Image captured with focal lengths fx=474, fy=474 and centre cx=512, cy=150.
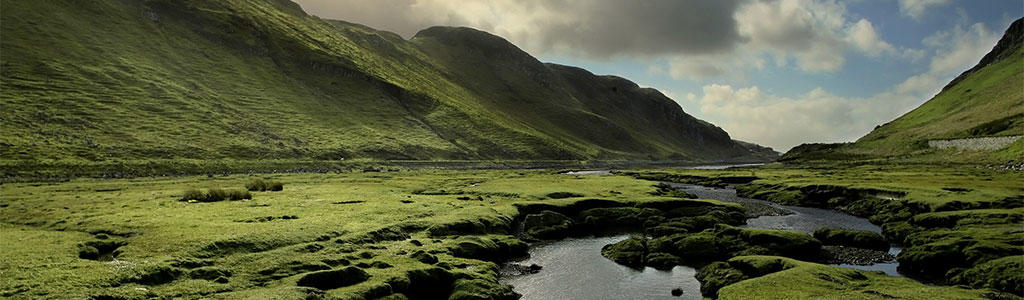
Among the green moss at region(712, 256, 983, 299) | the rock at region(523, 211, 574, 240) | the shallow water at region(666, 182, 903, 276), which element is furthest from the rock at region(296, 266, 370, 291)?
the shallow water at region(666, 182, 903, 276)

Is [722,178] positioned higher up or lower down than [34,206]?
higher up

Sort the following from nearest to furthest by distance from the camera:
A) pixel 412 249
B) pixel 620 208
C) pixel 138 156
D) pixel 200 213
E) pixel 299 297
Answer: pixel 299 297, pixel 412 249, pixel 200 213, pixel 620 208, pixel 138 156

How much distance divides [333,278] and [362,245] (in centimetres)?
882

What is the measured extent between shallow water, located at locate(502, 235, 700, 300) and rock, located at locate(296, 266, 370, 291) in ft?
37.2

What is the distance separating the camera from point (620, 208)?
64562mm

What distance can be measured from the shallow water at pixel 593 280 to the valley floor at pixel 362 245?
8.03 feet

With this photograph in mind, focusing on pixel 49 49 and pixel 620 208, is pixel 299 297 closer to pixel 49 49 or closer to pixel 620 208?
pixel 620 208

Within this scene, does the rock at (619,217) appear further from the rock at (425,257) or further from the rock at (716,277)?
the rock at (425,257)

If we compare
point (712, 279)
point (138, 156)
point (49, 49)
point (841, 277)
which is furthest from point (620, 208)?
point (49, 49)

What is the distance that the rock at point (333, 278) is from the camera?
28.4 m

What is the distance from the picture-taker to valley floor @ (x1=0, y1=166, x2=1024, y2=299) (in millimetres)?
26750

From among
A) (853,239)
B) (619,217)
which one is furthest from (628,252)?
(853,239)

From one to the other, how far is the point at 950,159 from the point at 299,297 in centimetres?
18217

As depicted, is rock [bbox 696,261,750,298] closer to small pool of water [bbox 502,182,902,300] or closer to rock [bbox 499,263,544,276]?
small pool of water [bbox 502,182,902,300]
